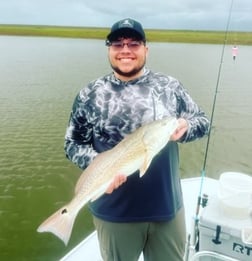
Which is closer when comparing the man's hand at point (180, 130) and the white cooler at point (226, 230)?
the man's hand at point (180, 130)

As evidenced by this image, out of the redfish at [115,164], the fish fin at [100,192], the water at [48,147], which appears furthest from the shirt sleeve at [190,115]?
the water at [48,147]

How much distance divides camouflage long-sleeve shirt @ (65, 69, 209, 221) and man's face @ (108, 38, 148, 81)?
66 mm

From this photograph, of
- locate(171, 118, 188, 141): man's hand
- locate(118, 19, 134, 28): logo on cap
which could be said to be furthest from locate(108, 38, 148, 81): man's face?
locate(171, 118, 188, 141): man's hand

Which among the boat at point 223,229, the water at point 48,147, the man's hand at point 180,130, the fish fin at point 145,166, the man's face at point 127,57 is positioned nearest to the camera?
the fish fin at point 145,166

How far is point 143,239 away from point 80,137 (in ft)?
2.78

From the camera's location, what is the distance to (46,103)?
1441 cm

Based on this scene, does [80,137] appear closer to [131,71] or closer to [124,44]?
[131,71]

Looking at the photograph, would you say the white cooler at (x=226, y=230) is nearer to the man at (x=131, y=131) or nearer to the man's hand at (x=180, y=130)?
the man at (x=131, y=131)

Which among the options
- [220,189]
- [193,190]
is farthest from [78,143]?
[193,190]

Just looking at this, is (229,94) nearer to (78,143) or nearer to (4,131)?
(4,131)

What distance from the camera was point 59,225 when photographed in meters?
2.41

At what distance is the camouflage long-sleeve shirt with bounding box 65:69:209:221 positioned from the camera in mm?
2607

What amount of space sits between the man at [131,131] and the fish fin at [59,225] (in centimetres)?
30

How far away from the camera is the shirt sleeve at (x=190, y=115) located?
268 centimetres
